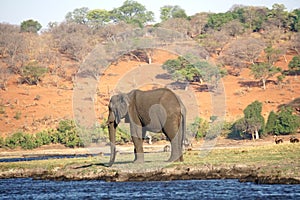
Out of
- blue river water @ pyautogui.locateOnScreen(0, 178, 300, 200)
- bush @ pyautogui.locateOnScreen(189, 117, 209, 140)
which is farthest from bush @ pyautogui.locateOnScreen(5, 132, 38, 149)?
blue river water @ pyautogui.locateOnScreen(0, 178, 300, 200)

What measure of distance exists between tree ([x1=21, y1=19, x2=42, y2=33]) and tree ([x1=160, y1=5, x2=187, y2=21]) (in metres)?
29.0

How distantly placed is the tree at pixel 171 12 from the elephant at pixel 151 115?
11637cm

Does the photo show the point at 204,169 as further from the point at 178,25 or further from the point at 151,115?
the point at 178,25

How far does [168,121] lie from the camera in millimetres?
35406

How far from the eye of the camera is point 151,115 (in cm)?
3575

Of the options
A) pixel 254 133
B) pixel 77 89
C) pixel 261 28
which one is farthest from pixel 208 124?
→ pixel 261 28

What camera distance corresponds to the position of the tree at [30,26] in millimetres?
149875

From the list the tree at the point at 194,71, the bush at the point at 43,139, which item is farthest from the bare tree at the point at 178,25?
the bush at the point at 43,139

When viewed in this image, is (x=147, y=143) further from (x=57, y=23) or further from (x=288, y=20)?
(x=57, y=23)

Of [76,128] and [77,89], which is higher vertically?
[77,89]

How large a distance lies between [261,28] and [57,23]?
47.0m

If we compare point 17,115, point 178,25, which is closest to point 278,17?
point 178,25

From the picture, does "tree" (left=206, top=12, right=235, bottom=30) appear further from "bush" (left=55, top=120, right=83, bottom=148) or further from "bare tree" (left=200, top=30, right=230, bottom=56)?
"bush" (left=55, top=120, right=83, bottom=148)

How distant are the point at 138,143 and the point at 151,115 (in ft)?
5.43
